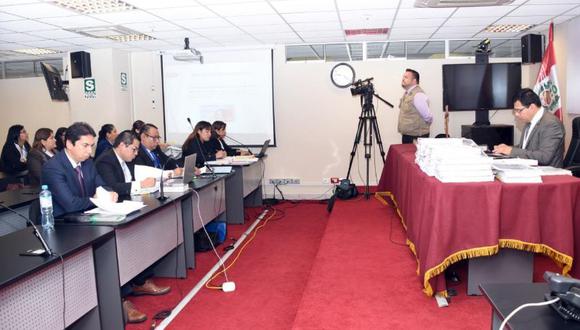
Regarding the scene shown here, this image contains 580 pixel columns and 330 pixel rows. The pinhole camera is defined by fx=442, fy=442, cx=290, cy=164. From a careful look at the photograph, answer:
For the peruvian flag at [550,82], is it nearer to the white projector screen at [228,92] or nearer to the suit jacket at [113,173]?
the white projector screen at [228,92]

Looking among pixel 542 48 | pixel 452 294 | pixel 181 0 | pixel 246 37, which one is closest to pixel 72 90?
pixel 246 37

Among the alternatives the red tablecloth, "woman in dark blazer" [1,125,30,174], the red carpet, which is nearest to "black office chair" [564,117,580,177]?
the red carpet

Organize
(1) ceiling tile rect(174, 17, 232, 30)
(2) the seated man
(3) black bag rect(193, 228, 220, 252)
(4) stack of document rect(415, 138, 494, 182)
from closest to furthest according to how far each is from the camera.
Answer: (4) stack of document rect(415, 138, 494, 182)
(2) the seated man
(3) black bag rect(193, 228, 220, 252)
(1) ceiling tile rect(174, 17, 232, 30)

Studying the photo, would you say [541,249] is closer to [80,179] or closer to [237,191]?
[80,179]

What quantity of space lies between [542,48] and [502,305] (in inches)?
227

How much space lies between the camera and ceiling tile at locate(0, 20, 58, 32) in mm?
4664

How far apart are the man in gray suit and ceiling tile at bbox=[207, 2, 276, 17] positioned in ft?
7.94

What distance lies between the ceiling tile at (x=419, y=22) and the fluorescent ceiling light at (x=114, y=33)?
314 cm

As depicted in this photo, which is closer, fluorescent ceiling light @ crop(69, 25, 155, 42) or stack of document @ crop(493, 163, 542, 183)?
stack of document @ crop(493, 163, 542, 183)

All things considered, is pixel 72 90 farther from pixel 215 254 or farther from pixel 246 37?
pixel 215 254

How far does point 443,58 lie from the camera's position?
6191 mm

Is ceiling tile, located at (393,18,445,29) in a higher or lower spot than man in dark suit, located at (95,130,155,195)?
higher

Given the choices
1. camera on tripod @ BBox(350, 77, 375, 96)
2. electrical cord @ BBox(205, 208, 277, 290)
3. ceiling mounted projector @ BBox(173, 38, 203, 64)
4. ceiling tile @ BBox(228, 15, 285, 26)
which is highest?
ceiling tile @ BBox(228, 15, 285, 26)

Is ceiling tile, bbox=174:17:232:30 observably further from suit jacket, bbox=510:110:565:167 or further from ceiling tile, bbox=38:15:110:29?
suit jacket, bbox=510:110:565:167
